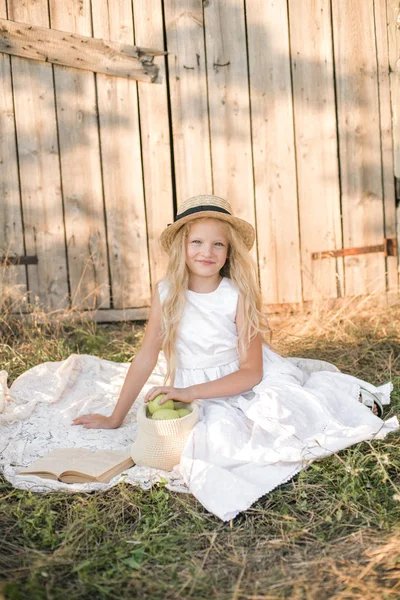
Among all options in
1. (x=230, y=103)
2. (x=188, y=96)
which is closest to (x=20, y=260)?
(x=188, y=96)

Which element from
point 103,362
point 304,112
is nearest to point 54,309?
point 103,362

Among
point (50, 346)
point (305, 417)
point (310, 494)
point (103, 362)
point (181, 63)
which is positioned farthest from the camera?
point (181, 63)

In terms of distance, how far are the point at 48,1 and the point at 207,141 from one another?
1304 millimetres

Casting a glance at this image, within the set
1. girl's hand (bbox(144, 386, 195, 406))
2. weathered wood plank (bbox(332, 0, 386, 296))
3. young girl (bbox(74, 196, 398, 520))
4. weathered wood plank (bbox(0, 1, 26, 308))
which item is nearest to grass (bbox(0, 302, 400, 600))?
young girl (bbox(74, 196, 398, 520))

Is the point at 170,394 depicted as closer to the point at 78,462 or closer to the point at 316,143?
the point at 78,462

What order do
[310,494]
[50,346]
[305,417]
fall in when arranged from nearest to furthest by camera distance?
[310,494] → [305,417] → [50,346]

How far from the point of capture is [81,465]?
7.73ft

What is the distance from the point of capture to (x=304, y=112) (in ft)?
13.9

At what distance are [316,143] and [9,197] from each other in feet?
6.67

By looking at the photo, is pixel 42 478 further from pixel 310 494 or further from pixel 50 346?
pixel 50 346

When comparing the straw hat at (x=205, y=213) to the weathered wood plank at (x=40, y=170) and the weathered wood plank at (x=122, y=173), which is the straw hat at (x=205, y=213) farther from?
the weathered wood plank at (x=40, y=170)

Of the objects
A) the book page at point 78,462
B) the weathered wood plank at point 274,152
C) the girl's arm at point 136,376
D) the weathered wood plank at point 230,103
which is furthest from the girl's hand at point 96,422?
the weathered wood plank at point 230,103

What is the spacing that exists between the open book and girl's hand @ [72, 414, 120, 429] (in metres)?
0.27

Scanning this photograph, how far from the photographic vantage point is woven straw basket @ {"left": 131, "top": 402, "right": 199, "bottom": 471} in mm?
2283
